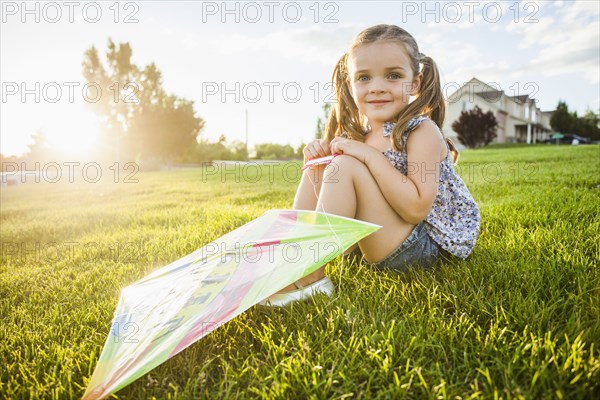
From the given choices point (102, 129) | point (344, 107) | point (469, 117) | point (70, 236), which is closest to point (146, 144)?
point (102, 129)

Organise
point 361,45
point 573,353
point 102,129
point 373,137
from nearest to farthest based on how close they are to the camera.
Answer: point 573,353, point 361,45, point 373,137, point 102,129

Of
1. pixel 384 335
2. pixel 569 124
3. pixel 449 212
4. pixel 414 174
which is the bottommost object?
pixel 384 335

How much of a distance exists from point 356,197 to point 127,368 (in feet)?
3.50

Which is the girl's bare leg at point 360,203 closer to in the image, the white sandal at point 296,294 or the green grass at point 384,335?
the white sandal at point 296,294

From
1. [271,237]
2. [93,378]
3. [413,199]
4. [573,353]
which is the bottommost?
[93,378]

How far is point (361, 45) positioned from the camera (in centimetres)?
185

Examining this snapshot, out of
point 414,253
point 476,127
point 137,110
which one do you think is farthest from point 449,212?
point 137,110

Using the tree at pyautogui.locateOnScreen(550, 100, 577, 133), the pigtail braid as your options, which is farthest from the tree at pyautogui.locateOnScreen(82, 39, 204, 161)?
the tree at pyautogui.locateOnScreen(550, 100, 577, 133)

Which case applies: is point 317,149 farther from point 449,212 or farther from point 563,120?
point 563,120

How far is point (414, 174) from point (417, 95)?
1.71 ft

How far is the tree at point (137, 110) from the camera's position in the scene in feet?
92.2

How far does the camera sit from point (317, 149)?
2.03m

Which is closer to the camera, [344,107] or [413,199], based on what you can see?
[413,199]

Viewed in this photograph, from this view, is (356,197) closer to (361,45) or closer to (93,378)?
(361,45)
